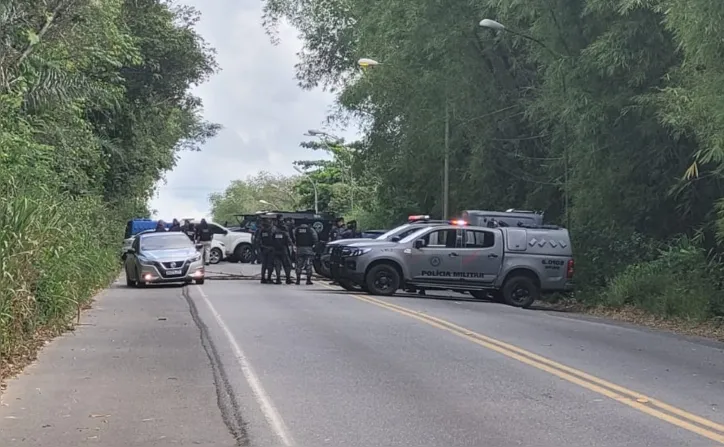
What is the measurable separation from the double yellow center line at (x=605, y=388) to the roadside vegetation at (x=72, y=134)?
19.4 feet

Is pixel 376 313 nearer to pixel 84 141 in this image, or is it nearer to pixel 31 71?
pixel 31 71

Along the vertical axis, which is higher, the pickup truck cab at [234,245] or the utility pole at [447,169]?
the utility pole at [447,169]

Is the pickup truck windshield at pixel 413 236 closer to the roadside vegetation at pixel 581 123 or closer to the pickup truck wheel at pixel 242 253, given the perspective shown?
the roadside vegetation at pixel 581 123

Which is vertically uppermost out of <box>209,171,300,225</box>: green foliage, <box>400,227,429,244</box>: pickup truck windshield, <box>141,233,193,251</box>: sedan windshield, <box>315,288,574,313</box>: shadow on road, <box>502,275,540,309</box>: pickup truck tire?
<box>209,171,300,225</box>: green foliage

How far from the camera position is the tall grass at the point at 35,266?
37.7ft

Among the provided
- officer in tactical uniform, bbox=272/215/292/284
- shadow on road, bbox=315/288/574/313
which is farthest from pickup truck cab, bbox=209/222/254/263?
shadow on road, bbox=315/288/574/313

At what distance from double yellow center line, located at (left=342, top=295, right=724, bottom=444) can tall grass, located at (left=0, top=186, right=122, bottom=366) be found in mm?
5735

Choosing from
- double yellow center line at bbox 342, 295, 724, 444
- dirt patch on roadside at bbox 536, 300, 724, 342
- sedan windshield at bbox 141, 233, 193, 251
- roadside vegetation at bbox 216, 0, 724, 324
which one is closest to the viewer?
double yellow center line at bbox 342, 295, 724, 444

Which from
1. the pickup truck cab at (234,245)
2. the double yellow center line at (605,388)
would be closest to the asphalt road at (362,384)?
the double yellow center line at (605,388)

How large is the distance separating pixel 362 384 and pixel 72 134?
17.6 metres

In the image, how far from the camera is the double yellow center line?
873 cm

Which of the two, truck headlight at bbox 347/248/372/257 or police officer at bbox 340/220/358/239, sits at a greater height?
police officer at bbox 340/220/358/239

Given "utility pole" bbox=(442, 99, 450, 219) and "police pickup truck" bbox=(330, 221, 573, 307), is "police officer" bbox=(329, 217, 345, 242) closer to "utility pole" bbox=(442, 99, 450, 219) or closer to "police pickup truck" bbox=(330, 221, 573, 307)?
"utility pole" bbox=(442, 99, 450, 219)

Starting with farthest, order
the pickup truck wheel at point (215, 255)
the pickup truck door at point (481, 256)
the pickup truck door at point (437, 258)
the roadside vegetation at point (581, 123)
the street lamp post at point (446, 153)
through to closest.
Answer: the pickup truck wheel at point (215, 255) → the street lamp post at point (446, 153) → the pickup truck door at point (481, 256) → the pickup truck door at point (437, 258) → the roadside vegetation at point (581, 123)
